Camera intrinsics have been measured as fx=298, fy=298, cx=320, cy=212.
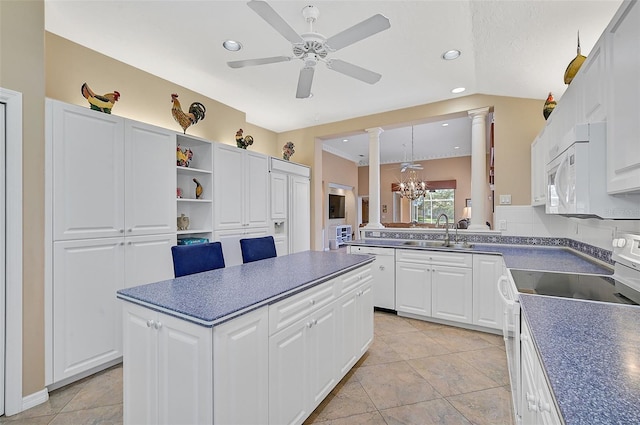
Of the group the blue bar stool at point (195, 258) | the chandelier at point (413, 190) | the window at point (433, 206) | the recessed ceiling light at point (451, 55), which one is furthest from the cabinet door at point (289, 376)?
the window at point (433, 206)

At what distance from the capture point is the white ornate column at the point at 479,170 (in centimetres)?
364

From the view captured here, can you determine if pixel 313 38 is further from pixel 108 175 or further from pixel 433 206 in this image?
pixel 433 206

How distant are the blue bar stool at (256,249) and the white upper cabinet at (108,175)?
89 centimetres

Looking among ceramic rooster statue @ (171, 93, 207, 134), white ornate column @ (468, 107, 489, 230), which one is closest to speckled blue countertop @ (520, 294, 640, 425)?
white ornate column @ (468, 107, 489, 230)

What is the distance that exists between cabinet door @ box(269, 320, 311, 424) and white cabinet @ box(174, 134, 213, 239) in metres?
2.17

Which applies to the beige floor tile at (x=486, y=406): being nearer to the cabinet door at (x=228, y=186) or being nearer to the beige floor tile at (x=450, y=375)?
the beige floor tile at (x=450, y=375)

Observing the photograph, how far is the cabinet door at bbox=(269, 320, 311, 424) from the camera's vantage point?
1422 millimetres

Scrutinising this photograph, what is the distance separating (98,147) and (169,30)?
109cm

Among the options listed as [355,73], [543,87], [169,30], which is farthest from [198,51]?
[543,87]

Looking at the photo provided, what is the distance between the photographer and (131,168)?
257 centimetres

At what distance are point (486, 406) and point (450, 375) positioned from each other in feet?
1.25

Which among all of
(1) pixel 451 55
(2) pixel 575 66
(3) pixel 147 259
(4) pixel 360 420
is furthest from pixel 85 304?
(2) pixel 575 66

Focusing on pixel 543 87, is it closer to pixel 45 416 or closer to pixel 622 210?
pixel 622 210

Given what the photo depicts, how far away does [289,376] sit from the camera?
1.53 metres
